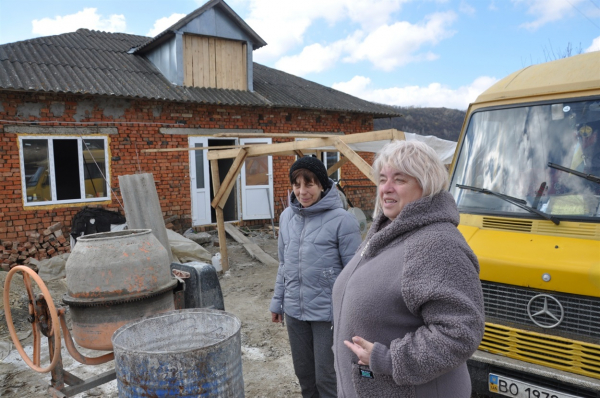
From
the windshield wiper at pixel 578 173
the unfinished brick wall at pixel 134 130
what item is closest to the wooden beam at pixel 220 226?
the unfinished brick wall at pixel 134 130

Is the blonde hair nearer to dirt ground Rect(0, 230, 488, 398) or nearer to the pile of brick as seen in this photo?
dirt ground Rect(0, 230, 488, 398)

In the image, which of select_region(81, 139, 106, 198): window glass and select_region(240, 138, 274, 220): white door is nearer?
select_region(81, 139, 106, 198): window glass

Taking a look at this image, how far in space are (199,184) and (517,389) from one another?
867cm

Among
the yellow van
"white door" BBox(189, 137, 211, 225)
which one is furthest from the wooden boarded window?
the yellow van

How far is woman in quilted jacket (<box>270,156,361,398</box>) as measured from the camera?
102 inches

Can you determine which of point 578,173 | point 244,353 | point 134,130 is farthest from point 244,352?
point 134,130

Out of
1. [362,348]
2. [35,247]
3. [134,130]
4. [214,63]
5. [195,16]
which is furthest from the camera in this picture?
[214,63]

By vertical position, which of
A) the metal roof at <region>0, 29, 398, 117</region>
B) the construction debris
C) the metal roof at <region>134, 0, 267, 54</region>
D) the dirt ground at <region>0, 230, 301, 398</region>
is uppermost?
the metal roof at <region>134, 0, 267, 54</region>

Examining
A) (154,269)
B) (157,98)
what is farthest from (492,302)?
(157,98)

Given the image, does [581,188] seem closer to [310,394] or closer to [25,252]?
[310,394]

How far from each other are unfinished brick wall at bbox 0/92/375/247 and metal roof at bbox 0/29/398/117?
0.30 metres

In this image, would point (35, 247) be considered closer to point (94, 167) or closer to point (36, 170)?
point (36, 170)

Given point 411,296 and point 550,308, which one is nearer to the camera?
point 411,296

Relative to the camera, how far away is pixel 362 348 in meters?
1.49
